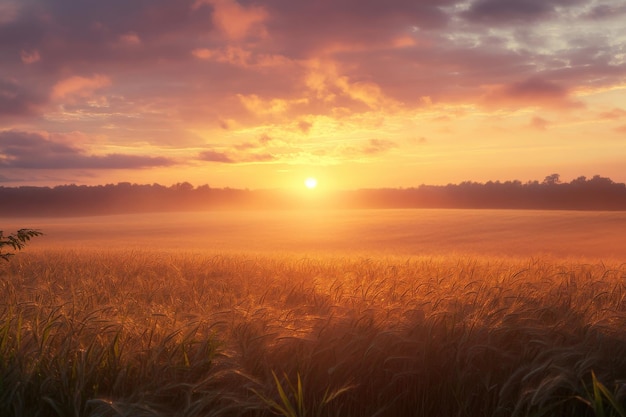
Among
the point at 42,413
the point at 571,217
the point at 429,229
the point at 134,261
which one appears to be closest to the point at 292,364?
the point at 42,413

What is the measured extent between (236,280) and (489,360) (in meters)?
3.07

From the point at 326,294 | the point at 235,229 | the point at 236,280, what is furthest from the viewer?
the point at 235,229

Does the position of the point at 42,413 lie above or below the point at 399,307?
below

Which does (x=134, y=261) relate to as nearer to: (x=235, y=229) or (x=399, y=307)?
(x=399, y=307)

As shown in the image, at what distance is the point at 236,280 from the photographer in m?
5.51

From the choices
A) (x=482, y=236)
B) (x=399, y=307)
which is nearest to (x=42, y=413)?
(x=399, y=307)

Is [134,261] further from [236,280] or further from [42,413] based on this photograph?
[42,413]

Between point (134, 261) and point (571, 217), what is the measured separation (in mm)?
29860

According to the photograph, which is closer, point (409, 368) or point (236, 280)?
point (409, 368)

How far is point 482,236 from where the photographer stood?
973 inches

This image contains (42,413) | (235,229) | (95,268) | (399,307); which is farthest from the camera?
(235,229)

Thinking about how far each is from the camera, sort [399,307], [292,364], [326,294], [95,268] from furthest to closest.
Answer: [95,268]
[326,294]
[399,307]
[292,364]

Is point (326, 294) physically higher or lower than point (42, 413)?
higher

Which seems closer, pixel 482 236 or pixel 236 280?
pixel 236 280
